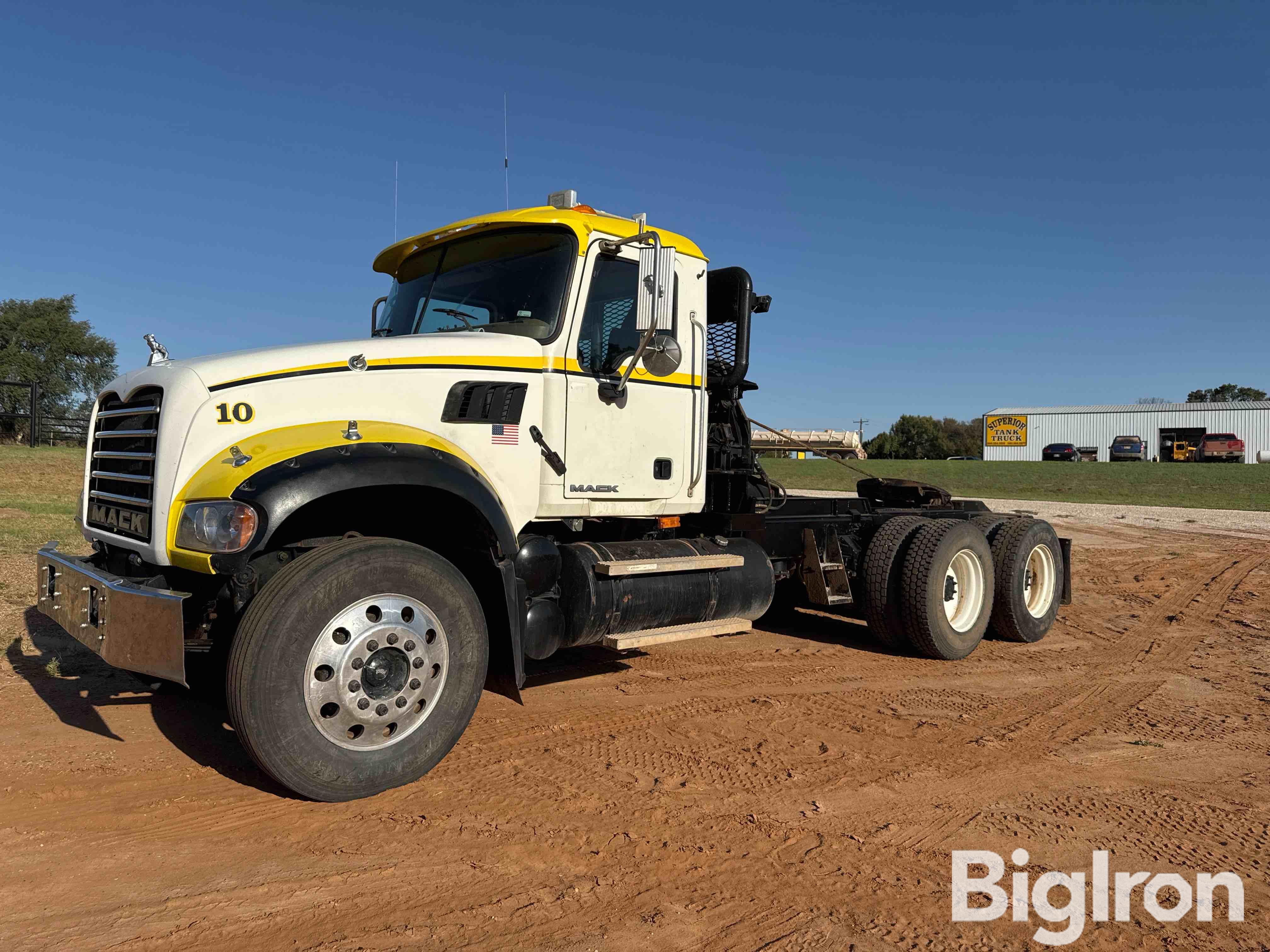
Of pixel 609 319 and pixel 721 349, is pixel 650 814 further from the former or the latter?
pixel 721 349

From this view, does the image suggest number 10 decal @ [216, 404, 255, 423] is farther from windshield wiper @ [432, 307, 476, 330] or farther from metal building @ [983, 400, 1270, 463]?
metal building @ [983, 400, 1270, 463]

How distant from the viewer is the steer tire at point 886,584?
7.19m

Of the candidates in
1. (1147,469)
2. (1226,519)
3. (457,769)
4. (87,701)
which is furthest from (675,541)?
(1147,469)

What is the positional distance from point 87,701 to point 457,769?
2510 millimetres

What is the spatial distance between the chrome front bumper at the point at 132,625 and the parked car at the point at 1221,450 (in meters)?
60.5

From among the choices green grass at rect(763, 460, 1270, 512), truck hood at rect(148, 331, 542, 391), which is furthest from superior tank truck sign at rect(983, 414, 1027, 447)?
truck hood at rect(148, 331, 542, 391)

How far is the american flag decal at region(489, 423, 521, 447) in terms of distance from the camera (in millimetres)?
4781

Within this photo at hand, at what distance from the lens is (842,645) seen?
7.65m

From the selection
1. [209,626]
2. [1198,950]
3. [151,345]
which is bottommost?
[1198,950]

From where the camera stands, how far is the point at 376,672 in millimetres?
3887

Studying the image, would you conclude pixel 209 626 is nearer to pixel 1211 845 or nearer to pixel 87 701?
pixel 87 701

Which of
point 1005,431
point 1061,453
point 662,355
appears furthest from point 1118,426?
point 662,355

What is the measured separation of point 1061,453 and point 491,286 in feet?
184

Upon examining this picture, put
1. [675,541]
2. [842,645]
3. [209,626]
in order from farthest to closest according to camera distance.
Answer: [842,645]
[675,541]
[209,626]
